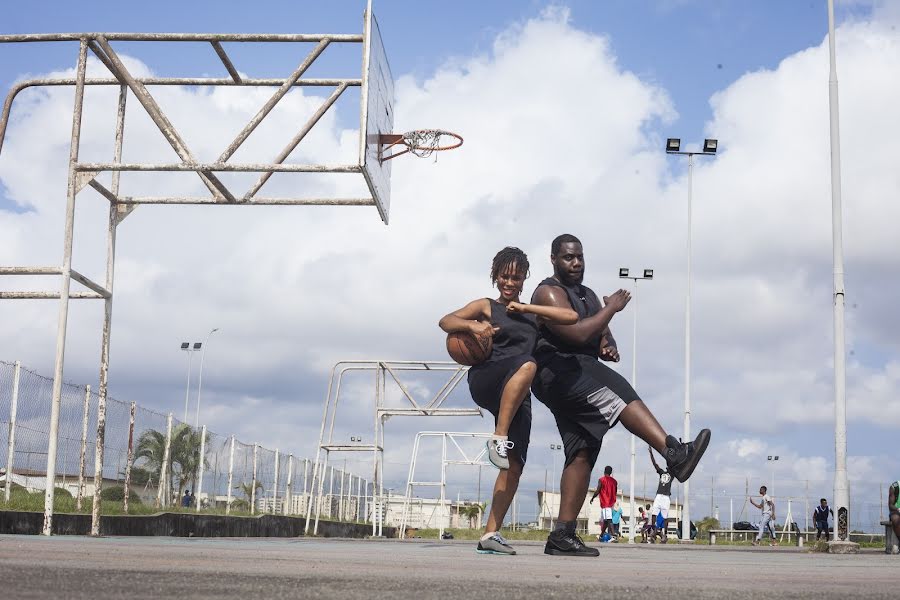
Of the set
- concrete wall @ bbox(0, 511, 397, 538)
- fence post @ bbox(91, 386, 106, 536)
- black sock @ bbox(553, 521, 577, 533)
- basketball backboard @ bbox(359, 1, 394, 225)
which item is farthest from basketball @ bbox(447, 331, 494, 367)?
concrete wall @ bbox(0, 511, 397, 538)

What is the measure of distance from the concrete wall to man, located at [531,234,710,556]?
6224 mm

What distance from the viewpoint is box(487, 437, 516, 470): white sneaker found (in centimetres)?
668

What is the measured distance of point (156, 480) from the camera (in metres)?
18.8

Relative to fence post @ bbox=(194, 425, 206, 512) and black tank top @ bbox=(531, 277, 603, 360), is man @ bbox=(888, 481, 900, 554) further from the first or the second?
black tank top @ bbox=(531, 277, 603, 360)

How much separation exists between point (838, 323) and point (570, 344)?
42.4 ft

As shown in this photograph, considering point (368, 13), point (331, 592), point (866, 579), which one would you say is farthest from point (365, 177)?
point (331, 592)

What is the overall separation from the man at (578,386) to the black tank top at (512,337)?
0.24 feet

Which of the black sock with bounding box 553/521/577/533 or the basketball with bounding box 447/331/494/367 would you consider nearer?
the basketball with bounding box 447/331/494/367

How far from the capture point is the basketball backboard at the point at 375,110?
32.9 ft

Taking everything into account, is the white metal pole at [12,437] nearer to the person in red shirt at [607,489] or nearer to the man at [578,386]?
the man at [578,386]

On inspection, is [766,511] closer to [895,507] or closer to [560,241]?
[895,507]

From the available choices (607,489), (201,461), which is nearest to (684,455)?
(201,461)

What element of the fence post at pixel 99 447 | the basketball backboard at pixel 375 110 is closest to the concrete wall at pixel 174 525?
the fence post at pixel 99 447

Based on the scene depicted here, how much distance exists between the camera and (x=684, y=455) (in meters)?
6.25
